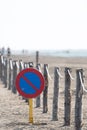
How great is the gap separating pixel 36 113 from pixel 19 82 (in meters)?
2.65

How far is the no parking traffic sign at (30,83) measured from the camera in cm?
1307

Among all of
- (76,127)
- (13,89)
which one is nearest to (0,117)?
(76,127)

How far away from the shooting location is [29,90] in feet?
43.0

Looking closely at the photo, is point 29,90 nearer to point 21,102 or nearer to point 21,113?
point 21,113

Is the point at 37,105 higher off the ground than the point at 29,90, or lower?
lower

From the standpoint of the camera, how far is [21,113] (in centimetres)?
1545

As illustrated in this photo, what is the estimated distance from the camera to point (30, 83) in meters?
13.0

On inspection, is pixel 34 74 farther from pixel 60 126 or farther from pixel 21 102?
pixel 21 102

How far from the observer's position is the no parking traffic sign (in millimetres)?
13070

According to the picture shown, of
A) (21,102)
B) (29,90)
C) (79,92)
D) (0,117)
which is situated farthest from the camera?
(21,102)

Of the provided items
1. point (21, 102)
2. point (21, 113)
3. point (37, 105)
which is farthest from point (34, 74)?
point (21, 102)

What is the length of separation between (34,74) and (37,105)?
410 centimetres

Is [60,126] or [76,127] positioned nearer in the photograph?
[76,127]

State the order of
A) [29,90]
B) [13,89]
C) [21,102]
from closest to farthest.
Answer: [29,90] → [21,102] → [13,89]
